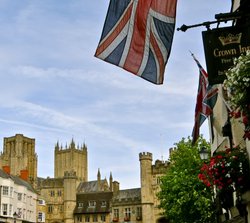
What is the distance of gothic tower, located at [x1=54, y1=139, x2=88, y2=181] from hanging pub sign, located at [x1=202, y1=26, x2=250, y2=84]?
6653 inches

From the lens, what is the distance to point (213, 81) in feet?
31.2

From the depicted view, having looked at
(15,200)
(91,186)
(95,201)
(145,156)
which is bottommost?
(15,200)

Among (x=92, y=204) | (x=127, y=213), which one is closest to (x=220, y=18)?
(x=127, y=213)

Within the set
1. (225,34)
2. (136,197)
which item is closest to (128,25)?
(225,34)

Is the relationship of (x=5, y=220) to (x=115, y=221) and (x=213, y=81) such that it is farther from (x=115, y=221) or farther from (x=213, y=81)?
(x=213, y=81)

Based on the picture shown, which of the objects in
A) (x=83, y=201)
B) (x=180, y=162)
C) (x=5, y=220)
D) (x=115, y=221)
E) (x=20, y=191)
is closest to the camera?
(x=180, y=162)

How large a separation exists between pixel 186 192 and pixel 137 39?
28.8m

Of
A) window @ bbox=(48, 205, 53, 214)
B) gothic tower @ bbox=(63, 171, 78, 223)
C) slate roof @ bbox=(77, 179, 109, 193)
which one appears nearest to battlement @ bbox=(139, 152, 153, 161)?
gothic tower @ bbox=(63, 171, 78, 223)

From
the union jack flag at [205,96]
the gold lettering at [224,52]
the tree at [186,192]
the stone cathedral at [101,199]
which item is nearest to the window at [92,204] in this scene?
the stone cathedral at [101,199]

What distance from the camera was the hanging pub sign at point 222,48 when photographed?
9.41 metres

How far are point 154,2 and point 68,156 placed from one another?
174 meters

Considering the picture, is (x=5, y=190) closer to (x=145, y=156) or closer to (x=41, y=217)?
(x=41, y=217)

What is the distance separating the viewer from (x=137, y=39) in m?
10.1

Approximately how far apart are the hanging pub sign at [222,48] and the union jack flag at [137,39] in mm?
893
